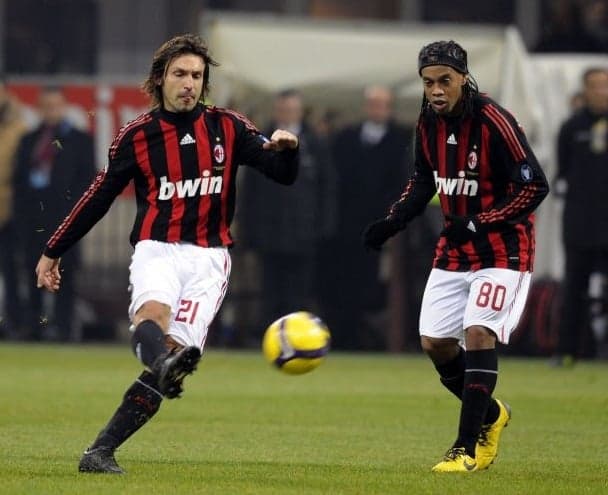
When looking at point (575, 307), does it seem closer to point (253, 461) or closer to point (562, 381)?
point (562, 381)

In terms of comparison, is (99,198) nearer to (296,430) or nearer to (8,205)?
(296,430)

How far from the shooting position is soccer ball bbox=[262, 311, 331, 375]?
852 centimetres

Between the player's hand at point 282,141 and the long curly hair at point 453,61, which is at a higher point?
the long curly hair at point 453,61

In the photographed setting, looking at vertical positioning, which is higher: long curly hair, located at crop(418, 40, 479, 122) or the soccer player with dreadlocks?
long curly hair, located at crop(418, 40, 479, 122)

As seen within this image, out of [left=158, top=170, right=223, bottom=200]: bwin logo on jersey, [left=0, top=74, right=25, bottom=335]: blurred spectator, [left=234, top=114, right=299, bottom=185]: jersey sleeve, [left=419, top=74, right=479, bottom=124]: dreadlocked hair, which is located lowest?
[left=0, top=74, right=25, bottom=335]: blurred spectator

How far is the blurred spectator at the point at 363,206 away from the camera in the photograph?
18.5m

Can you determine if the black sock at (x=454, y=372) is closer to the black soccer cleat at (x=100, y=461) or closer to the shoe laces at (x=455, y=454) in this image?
the shoe laces at (x=455, y=454)

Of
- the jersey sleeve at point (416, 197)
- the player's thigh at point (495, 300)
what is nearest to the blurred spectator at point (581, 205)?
the jersey sleeve at point (416, 197)

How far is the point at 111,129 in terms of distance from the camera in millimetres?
20422

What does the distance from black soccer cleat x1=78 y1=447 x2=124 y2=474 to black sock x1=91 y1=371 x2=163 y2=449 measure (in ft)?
0.10

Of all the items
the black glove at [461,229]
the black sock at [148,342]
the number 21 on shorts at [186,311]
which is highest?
the black glove at [461,229]

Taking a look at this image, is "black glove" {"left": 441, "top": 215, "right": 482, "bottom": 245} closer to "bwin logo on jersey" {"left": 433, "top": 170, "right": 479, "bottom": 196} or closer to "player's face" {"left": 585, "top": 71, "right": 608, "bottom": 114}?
"bwin logo on jersey" {"left": 433, "top": 170, "right": 479, "bottom": 196}

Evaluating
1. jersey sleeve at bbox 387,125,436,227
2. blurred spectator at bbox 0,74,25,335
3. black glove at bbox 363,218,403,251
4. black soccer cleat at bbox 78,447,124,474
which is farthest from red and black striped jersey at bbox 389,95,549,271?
blurred spectator at bbox 0,74,25,335

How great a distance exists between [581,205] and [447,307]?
302 inches
